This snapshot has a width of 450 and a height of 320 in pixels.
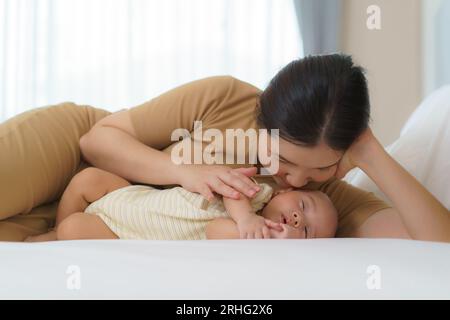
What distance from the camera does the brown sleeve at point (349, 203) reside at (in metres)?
1.28

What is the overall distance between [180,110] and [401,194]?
52cm

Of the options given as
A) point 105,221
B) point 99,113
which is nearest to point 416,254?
point 105,221

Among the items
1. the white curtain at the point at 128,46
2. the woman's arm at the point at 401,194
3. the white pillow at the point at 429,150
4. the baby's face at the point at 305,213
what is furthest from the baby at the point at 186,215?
the white curtain at the point at 128,46

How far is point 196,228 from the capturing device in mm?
1179

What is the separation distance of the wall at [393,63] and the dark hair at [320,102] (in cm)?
202

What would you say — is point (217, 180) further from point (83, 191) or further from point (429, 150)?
point (429, 150)

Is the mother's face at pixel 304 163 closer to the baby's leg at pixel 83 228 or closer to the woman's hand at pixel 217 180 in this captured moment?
the woman's hand at pixel 217 180

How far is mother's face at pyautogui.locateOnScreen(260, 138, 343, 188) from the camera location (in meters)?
1.14

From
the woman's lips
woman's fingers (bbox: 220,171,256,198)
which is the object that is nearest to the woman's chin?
the woman's lips

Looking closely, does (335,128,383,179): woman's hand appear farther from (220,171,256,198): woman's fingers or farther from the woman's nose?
(220,171,256,198): woman's fingers

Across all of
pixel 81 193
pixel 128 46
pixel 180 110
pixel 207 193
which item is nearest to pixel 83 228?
pixel 81 193

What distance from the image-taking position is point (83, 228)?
1.17 meters

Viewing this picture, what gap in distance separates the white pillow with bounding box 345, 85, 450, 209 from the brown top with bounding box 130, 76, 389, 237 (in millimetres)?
170
